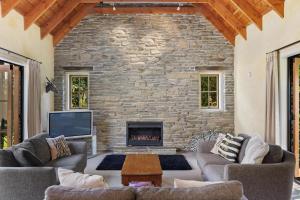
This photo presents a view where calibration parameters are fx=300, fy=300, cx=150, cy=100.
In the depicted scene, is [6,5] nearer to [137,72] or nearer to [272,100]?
[137,72]

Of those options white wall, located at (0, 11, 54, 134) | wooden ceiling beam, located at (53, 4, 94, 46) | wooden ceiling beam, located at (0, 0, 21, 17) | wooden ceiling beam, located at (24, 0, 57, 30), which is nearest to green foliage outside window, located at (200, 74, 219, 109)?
wooden ceiling beam, located at (53, 4, 94, 46)

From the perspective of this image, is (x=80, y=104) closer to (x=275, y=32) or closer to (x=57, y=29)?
(x=57, y=29)

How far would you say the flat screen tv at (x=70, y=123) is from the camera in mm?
6727

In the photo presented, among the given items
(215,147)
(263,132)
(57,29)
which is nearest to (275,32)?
(263,132)

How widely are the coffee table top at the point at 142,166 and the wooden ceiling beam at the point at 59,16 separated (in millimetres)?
3655

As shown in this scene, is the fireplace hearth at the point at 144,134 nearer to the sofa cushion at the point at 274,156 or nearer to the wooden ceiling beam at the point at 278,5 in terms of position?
the wooden ceiling beam at the point at 278,5

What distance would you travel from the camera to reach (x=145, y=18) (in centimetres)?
780

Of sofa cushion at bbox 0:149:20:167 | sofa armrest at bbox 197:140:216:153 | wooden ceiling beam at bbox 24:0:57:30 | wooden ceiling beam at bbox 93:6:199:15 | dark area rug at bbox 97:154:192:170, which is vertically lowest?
dark area rug at bbox 97:154:192:170

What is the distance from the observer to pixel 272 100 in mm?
5297

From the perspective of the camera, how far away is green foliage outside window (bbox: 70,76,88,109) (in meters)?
7.95

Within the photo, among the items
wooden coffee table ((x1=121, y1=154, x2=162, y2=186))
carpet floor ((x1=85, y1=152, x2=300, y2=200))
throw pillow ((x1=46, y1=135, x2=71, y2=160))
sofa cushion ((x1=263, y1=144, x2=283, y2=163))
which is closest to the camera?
sofa cushion ((x1=263, y1=144, x2=283, y2=163))

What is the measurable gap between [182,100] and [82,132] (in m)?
2.64

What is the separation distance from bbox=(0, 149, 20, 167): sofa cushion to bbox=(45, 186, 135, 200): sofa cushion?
195 cm

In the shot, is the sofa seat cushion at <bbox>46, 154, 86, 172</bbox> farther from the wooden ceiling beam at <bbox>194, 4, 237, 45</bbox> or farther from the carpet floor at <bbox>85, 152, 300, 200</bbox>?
the wooden ceiling beam at <bbox>194, 4, 237, 45</bbox>
